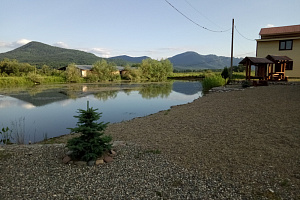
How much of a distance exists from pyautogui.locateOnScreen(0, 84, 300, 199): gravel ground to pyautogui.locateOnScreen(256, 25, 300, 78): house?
2157 cm

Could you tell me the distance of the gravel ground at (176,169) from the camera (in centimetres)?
351

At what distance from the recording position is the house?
24.9 metres

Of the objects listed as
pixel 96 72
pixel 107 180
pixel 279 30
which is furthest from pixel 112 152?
pixel 96 72

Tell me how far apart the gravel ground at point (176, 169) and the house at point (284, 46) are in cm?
2157

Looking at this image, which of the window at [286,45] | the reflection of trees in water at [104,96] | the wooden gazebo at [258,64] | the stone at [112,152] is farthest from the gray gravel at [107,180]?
the window at [286,45]

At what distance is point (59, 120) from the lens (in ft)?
41.4

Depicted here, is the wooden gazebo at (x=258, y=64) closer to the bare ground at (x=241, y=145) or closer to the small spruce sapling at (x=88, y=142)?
the bare ground at (x=241, y=145)

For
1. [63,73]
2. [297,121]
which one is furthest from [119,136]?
[63,73]

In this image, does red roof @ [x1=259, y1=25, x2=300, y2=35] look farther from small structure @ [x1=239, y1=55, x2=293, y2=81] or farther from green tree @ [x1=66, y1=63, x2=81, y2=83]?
green tree @ [x1=66, y1=63, x2=81, y2=83]

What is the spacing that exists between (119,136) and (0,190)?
4.05 metres

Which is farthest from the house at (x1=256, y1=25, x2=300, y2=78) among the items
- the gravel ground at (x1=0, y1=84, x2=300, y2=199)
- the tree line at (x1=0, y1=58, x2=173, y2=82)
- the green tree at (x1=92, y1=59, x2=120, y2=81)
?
the green tree at (x1=92, y1=59, x2=120, y2=81)

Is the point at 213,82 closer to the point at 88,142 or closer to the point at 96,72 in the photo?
the point at 88,142

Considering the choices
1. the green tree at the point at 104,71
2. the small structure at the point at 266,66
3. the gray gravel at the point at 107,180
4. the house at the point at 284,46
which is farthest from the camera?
the green tree at the point at 104,71

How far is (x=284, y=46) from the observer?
1014 inches
